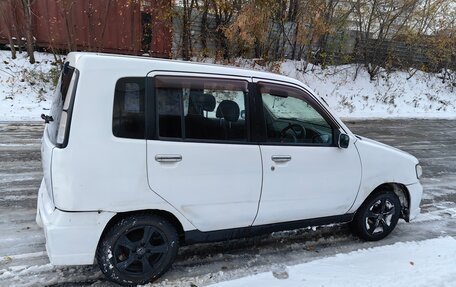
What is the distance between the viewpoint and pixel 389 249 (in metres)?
4.38

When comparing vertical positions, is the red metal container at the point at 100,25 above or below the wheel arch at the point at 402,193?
above

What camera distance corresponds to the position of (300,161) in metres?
3.77

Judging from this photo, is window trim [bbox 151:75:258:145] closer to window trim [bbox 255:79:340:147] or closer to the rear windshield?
window trim [bbox 255:79:340:147]

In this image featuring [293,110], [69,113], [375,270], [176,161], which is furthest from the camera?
[293,110]

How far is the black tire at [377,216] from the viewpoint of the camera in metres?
A: 4.42

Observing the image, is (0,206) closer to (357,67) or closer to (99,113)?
(99,113)

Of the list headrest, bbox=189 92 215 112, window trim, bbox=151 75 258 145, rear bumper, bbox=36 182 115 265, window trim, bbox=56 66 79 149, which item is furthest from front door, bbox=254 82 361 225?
window trim, bbox=56 66 79 149

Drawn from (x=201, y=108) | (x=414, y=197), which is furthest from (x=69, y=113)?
(x=414, y=197)

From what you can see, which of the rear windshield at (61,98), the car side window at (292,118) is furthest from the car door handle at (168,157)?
the car side window at (292,118)

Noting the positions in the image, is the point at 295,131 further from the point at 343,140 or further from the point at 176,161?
the point at 176,161

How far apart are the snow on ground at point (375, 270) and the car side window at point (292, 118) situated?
1.23 meters

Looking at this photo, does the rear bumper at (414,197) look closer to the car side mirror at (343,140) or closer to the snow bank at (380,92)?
the car side mirror at (343,140)

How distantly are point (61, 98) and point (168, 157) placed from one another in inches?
40.9

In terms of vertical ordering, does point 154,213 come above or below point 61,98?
below
